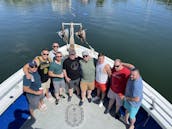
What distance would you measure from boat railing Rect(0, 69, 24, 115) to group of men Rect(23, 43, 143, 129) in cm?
33

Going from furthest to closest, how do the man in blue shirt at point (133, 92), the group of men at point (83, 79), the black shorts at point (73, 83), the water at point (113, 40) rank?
the water at point (113, 40), the black shorts at point (73, 83), the group of men at point (83, 79), the man in blue shirt at point (133, 92)

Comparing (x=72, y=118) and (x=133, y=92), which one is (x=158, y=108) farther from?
(x=72, y=118)

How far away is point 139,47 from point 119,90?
335 inches

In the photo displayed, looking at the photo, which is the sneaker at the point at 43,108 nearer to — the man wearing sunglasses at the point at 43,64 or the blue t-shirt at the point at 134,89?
the man wearing sunglasses at the point at 43,64

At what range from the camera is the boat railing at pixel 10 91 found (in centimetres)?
380

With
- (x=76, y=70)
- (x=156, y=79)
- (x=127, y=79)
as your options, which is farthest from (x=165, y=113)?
(x=156, y=79)

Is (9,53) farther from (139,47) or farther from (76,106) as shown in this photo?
(139,47)

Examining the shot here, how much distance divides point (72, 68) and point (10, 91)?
60.7 inches

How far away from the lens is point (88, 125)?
4250 mm

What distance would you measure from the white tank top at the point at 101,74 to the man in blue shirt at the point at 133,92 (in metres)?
0.76

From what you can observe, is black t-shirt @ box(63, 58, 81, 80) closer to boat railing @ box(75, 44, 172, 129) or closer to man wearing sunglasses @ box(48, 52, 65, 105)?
man wearing sunglasses @ box(48, 52, 65, 105)

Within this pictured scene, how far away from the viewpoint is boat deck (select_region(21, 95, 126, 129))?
4215 mm

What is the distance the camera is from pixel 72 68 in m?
4.42

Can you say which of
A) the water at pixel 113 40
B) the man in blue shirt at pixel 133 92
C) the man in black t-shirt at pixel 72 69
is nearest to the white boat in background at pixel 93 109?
the man in blue shirt at pixel 133 92
